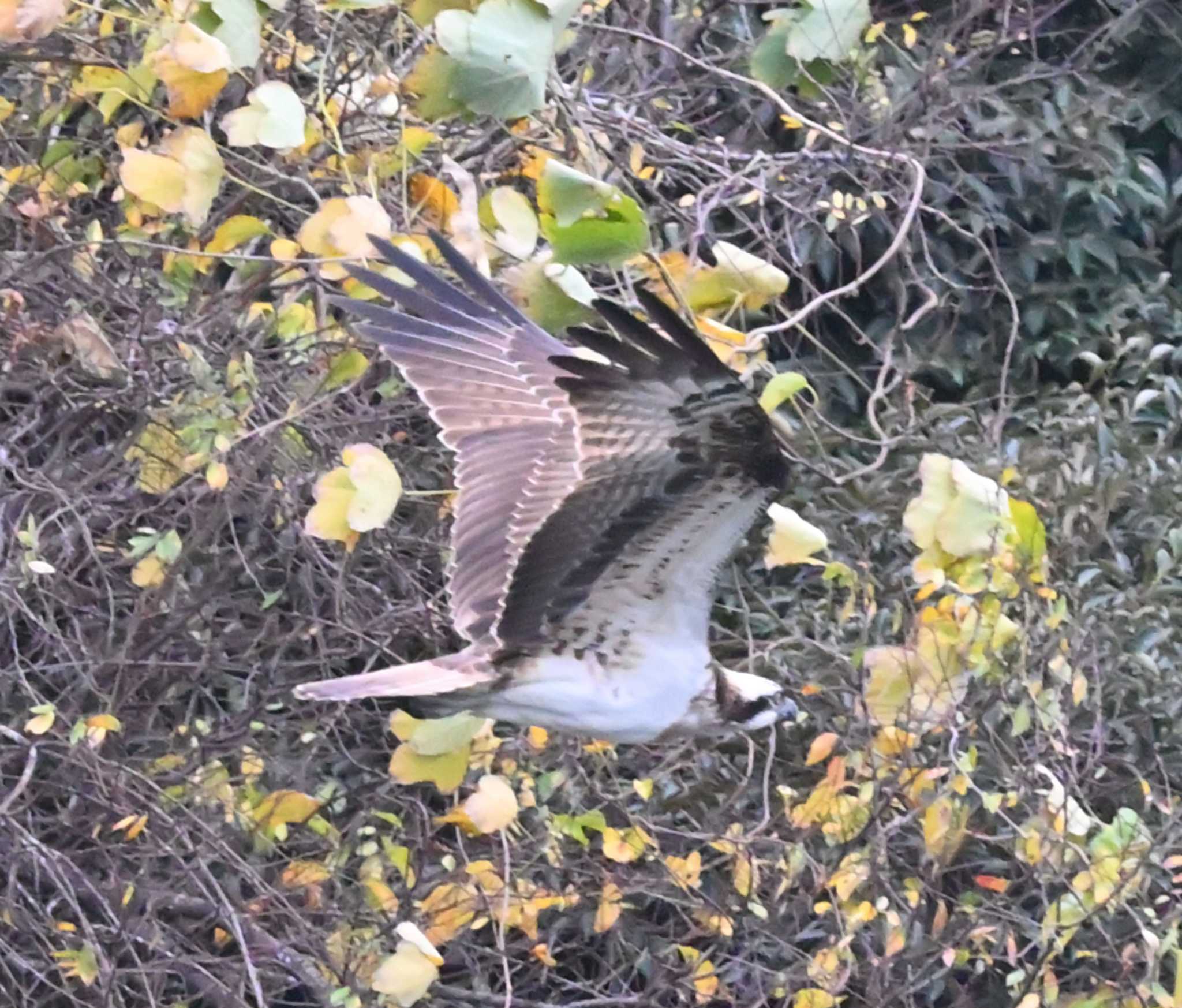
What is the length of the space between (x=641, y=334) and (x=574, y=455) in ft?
1.66

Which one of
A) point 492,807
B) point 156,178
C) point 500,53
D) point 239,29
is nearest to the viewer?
point 500,53

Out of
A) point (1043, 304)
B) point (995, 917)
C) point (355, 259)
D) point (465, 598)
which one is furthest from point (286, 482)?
point (1043, 304)

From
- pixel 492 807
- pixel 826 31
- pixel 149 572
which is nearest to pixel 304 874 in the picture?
pixel 149 572

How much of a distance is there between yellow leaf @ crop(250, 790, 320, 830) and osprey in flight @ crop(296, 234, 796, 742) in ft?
1.16

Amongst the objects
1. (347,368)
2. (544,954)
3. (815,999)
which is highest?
(347,368)

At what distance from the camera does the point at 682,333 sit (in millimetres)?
1969

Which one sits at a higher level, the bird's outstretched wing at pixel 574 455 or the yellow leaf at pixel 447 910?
the bird's outstretched wing at pixel 574 455

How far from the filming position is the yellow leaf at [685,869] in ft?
9.29

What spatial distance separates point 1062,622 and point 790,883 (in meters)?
0.72

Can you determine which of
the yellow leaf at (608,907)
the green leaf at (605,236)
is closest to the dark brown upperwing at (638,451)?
the green leaf at (605,236)

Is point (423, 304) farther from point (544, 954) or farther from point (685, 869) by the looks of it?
point (544, 954)

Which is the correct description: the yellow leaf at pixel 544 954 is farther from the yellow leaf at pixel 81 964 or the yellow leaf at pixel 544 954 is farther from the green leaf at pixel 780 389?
the green leaf at pixel 780 389

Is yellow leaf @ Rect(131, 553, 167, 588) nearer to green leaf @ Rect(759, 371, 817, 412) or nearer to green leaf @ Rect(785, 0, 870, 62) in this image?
green leaf @ Rect(759, 371, 817, 412)

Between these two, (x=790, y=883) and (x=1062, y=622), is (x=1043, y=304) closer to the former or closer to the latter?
(x=1062, y=622)
